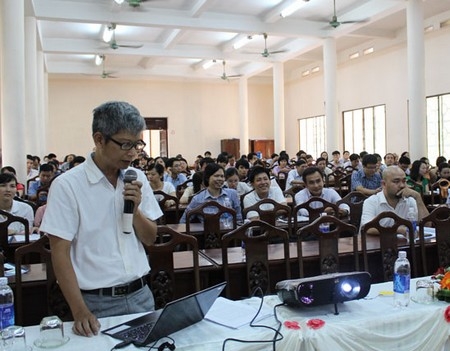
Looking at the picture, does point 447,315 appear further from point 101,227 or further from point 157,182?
point 157,182

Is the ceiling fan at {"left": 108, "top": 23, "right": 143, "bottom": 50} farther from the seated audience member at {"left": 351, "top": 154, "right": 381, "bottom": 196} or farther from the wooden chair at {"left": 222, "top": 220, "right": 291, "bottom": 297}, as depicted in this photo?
the wooden chair at {"left": 222, "top": 220, "right": 291, "bottom": 297}

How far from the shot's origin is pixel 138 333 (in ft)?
5.30

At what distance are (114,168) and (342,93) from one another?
14487 mm

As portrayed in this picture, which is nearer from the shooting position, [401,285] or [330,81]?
[401,285]

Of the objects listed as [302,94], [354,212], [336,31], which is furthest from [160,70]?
[354,212]

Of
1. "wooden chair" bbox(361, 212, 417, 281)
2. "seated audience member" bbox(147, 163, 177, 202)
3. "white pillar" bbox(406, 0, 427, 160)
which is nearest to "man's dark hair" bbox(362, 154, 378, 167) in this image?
"seated audience member" bbox(147, 163, 177, 202)

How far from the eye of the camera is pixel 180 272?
266 centimetres

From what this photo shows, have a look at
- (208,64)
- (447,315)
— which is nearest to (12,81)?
(447,315)

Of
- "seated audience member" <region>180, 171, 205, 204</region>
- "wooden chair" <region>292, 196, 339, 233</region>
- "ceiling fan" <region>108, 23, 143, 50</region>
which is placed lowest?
"wooden chair" <region>292, 196, 339, 233</region>

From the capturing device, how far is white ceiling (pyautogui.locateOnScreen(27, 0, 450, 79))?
979 cm

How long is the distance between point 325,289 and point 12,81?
6545 mm

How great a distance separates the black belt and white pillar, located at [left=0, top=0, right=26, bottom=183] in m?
6.06

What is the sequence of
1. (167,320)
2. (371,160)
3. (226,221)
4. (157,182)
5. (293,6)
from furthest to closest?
(293,6) < (371,160) < (157,182) < (226,221) < (167,320)

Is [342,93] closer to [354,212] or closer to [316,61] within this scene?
[316,61]
